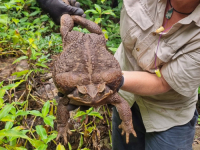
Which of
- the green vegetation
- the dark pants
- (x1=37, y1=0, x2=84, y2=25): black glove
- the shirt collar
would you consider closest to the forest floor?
the green vegetation

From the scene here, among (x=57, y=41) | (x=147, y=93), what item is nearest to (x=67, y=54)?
(x=147, y=93)

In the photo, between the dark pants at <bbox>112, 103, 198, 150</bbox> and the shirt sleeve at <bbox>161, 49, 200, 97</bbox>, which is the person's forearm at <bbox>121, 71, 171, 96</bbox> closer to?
the shirt sleeve at <bbox>161, 49, 200, 97</bbox>

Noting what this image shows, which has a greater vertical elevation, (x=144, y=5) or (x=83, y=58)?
(x=144, y=5)

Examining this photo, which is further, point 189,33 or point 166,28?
point 166,28

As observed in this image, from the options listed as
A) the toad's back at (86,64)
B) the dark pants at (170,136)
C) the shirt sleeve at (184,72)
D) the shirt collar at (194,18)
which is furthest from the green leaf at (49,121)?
the shirt collar at (194,18)

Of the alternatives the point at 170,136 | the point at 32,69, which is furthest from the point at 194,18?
the point at 32,69

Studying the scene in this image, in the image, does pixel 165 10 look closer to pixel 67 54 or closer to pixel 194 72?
pixel 194 72

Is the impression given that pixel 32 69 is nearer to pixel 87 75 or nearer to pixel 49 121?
pixel 49 121
